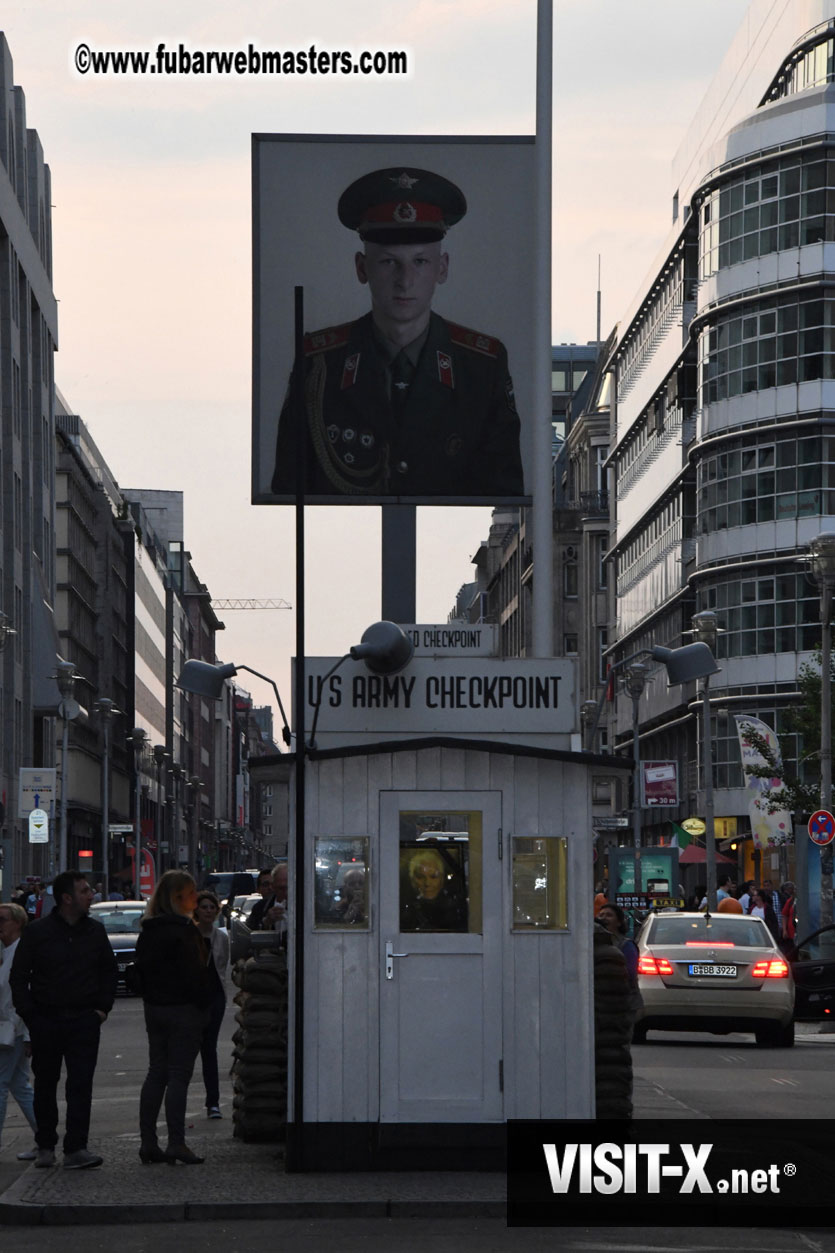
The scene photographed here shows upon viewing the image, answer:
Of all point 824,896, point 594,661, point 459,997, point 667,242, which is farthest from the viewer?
point 594,661

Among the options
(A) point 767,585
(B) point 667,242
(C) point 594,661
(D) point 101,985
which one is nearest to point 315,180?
(D) point 101,985

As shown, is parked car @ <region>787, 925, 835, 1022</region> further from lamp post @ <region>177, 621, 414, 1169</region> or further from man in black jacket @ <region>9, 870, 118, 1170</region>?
lamp post @ <region>177, 621, 414, 1169</region>

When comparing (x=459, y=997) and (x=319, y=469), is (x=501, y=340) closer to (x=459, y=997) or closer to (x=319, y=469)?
(x=319, y=469)

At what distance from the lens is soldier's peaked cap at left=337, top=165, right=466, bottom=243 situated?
21.5m

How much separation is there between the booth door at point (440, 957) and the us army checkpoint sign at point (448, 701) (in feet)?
1.55

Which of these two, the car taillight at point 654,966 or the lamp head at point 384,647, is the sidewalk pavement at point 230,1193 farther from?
the car taillight at point 654,966

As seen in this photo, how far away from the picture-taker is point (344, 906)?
14.6 metres

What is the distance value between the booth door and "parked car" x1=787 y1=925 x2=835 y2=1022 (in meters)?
17.8

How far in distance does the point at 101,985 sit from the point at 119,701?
383ft

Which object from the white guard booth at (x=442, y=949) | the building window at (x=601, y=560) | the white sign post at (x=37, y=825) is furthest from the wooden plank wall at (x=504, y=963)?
the building window at (x=601, y=560)

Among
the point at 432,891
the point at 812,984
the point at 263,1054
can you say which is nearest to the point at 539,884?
the point at 432,891

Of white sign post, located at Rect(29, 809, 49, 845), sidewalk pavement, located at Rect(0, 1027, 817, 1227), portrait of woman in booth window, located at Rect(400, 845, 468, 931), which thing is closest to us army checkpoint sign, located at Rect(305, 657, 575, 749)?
portrait of woman in booth window, located at Rect(400, 845, 468, 931)

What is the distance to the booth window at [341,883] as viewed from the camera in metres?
14.5

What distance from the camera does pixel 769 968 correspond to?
93.2ft
